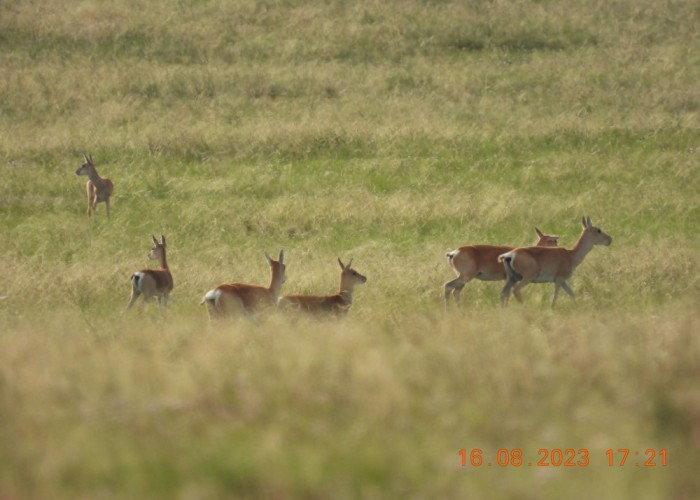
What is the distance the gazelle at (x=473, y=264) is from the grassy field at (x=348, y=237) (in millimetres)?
243

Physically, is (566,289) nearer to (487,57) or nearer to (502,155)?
(502,155)

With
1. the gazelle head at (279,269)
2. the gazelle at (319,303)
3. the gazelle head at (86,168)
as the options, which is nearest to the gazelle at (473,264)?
the gazelle at (319,303)

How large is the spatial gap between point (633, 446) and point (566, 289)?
7.08 meters

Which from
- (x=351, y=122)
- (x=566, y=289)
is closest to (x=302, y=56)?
(x=351, y=122)

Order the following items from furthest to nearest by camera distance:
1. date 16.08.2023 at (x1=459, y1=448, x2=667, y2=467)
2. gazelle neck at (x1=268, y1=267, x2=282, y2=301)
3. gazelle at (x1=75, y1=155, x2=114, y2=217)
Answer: gazelle at (x1=75, y1=155, x2=114, y2=217), gazelle neck at (x1=268, y1=267, x2=282, y2=301), date 16.08.2023 at (x1=459, y1=448, x2=667, y2=467)

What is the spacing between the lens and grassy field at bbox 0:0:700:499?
5.34m

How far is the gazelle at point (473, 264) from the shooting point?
41.5 ft

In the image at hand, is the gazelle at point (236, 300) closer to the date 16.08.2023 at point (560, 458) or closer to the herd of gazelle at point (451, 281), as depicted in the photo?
the herd of gazelle at point (451, 281)

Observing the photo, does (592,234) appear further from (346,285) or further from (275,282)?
(275,282)

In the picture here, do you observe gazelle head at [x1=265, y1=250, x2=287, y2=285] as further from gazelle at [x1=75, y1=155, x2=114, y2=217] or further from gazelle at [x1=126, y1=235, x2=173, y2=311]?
gazelle at [x1=75, y1=155, x2=114, y2=217]

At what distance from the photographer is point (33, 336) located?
24.1ft

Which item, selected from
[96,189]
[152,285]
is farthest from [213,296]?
[96,189]

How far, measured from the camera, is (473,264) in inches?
499

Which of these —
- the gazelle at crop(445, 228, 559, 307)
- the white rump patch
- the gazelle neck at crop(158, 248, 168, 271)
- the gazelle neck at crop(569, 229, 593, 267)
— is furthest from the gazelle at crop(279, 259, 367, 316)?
the gazelle neck at crop(569, 229, 593, 267)
